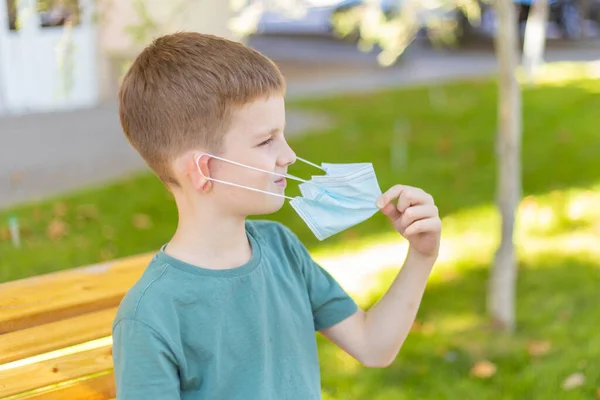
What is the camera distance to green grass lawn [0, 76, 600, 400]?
3471 millimetres

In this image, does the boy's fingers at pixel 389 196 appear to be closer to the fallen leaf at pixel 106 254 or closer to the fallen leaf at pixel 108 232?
the fallen leaf at pixel 106 254

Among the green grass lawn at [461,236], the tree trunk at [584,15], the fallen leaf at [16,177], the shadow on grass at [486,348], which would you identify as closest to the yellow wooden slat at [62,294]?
the shadow on grass at [486,348]

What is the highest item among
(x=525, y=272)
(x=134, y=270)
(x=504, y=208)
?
(x=134, y=270)

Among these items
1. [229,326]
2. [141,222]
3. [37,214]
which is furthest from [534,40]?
[229,326]

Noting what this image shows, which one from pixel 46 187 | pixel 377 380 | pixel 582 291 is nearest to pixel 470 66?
pixel 46 187

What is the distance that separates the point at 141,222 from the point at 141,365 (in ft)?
13.1

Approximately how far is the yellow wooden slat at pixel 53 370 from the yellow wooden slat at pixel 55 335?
0.10 ft

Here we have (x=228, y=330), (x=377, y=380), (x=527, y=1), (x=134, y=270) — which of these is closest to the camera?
(x=228, y=330)

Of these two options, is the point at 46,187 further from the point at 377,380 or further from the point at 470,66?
the point at 470,66

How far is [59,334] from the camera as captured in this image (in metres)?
1.94

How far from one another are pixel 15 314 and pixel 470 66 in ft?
39.1

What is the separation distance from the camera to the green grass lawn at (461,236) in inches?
137

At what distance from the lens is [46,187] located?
636 cm

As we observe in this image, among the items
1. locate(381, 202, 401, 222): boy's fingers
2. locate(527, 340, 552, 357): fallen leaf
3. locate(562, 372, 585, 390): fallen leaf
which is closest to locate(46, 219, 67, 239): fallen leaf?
locate(527, 340, 552, 357): fallen leaf
